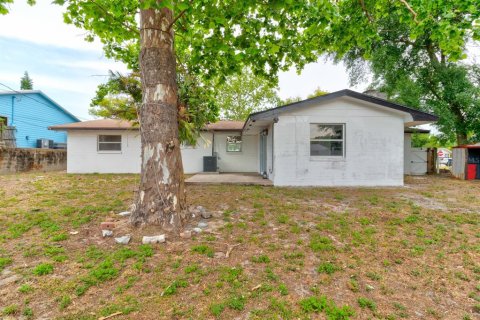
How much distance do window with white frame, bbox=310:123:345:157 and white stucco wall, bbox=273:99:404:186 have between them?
160mm

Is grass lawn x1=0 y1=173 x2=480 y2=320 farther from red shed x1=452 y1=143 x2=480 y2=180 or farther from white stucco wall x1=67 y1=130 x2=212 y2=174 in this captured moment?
white stucco wall x1=67 y1=130 x2=212 y2=174

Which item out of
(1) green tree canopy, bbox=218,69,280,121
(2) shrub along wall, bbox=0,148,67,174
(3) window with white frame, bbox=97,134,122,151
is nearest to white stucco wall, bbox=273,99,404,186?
(3) window with white frame, bbox=97,134,122,151

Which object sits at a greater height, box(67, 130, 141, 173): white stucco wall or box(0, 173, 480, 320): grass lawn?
box(67, 130, 141, 173): white stucco wall

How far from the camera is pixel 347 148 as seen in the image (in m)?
8.27

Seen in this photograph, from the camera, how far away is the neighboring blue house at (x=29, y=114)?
1544 centimetres

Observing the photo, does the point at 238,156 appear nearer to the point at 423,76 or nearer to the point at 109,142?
the point at 109,142

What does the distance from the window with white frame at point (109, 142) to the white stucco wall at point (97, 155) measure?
186mm

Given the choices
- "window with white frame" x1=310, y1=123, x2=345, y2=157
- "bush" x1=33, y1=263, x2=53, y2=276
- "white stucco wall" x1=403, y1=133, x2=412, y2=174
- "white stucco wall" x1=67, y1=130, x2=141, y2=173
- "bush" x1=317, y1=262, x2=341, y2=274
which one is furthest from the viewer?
"white stucco wall" x1=403, y1=133, x2=412, y2=174

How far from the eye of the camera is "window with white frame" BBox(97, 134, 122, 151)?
1255 centimetres

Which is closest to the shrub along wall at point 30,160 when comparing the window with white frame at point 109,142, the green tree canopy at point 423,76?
the window with white frame at point 109,142

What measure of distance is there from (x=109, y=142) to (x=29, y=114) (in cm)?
919

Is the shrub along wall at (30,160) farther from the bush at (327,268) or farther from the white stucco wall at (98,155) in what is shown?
the bush at (327,268)

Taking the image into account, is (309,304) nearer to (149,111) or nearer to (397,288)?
(397,288)

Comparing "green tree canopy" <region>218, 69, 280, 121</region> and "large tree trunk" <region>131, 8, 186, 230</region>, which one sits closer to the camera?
"large tree trunk" <region>131, 8, 186, 230</region>
